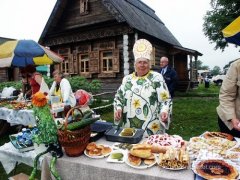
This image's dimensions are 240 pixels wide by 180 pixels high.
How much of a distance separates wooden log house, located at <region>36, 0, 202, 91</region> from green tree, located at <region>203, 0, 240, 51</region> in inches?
341

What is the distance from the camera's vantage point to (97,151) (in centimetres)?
209

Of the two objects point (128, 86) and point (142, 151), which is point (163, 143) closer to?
point (142, 151)

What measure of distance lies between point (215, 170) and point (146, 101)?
1293 millimetres

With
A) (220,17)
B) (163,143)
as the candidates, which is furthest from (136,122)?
(220,17)

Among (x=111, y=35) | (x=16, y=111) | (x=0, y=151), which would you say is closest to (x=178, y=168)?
(x=0, y=151)

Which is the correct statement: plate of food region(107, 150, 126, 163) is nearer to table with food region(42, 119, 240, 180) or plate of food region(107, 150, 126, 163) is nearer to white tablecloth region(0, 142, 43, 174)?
table with food region(42, 119, 240, 180)

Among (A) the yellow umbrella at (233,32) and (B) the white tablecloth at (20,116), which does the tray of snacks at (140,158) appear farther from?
(B) the white tablecloth at (20,116)

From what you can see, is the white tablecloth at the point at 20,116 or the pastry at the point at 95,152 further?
the white tablecloth at the point at 20,116

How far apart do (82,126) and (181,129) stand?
5006 millimetres

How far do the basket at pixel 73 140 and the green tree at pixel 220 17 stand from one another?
21617 mm

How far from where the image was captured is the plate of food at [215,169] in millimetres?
1586

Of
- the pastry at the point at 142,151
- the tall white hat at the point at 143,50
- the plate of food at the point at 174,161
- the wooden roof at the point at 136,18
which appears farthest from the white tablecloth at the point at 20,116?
the wooden roof at the point at 136,18

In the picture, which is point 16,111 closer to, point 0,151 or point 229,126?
point 0,151

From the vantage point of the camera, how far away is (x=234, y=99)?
2.62 m
